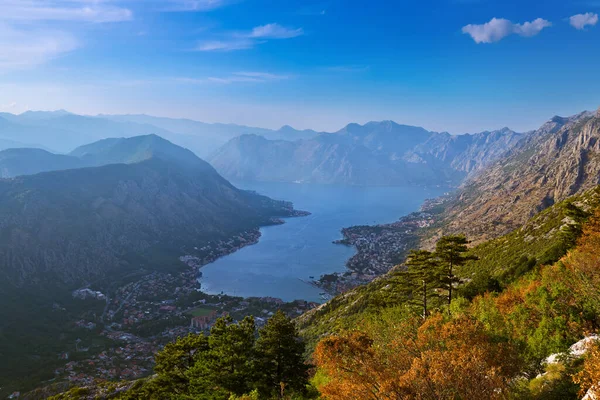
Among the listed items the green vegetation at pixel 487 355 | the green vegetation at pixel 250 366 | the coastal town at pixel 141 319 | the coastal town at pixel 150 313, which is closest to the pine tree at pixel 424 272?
the green vegetation at pixel 487 355

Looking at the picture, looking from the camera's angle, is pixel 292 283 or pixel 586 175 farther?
pixel 292 283

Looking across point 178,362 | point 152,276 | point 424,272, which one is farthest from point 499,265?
point 152,276

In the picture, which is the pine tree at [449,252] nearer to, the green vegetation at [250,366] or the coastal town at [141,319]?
the green vegetation at [250,366]

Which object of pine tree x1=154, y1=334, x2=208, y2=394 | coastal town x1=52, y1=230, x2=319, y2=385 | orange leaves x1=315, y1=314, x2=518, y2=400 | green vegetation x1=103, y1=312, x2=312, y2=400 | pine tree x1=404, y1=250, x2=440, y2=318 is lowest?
coastal town x1=52, y1=230, x2=319, y2=385

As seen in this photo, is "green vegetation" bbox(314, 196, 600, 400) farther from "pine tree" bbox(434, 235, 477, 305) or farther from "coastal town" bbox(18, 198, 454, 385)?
"coastal town" bbox(18, 198, 454, 385)

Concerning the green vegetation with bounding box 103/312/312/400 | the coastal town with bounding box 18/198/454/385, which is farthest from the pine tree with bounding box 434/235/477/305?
the coastal town with bounding box 18/198/454/385

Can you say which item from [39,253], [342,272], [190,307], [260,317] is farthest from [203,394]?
[39,253]

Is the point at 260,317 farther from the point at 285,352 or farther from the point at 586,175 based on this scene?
the point at 586,175
